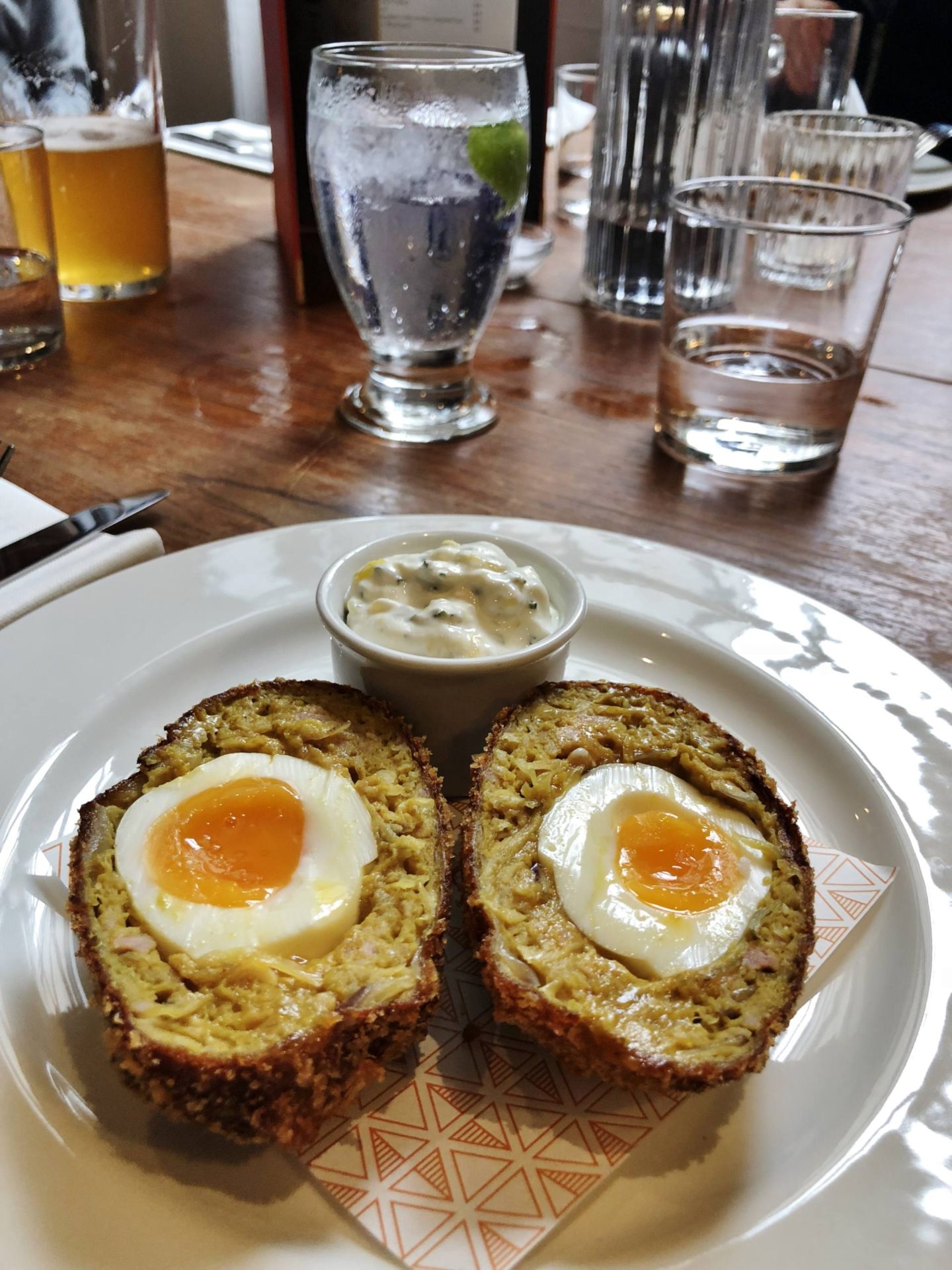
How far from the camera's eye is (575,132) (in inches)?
184

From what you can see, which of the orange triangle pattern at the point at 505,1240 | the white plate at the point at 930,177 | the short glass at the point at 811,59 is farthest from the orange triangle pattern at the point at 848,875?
the white plate at the point at 930,177

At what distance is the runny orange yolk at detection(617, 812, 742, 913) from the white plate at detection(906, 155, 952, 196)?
14.0ft

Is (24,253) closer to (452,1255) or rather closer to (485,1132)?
(485,1132)

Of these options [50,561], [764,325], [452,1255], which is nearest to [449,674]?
[452,1255]

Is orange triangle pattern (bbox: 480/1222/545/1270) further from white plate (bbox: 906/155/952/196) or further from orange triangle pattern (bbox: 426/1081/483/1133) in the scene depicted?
white plate (bbox: 906/155/952/196)

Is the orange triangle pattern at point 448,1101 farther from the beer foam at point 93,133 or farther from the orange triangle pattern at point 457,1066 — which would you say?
the beer foam at point 93,133

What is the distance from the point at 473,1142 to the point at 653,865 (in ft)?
1.42

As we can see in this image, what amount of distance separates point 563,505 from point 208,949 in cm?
Result: 141

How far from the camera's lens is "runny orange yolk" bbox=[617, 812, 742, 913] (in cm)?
130

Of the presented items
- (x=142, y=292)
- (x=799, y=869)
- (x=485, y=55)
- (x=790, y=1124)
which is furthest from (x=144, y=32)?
(x=790, y=1124)

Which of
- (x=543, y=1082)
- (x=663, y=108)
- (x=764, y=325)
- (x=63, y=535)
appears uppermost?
(x=663, y=108)

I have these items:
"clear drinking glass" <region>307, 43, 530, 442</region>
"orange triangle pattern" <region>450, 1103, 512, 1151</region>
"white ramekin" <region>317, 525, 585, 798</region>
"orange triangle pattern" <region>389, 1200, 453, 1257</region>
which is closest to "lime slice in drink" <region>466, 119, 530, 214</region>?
"clear drinking glass" <region>307, 43, 530, 442</region>

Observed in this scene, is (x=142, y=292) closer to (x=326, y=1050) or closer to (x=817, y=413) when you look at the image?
(x=817, y=413)

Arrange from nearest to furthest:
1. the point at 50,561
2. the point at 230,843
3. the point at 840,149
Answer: the point at 230,843, the point at 50,561, the point at 840,149
